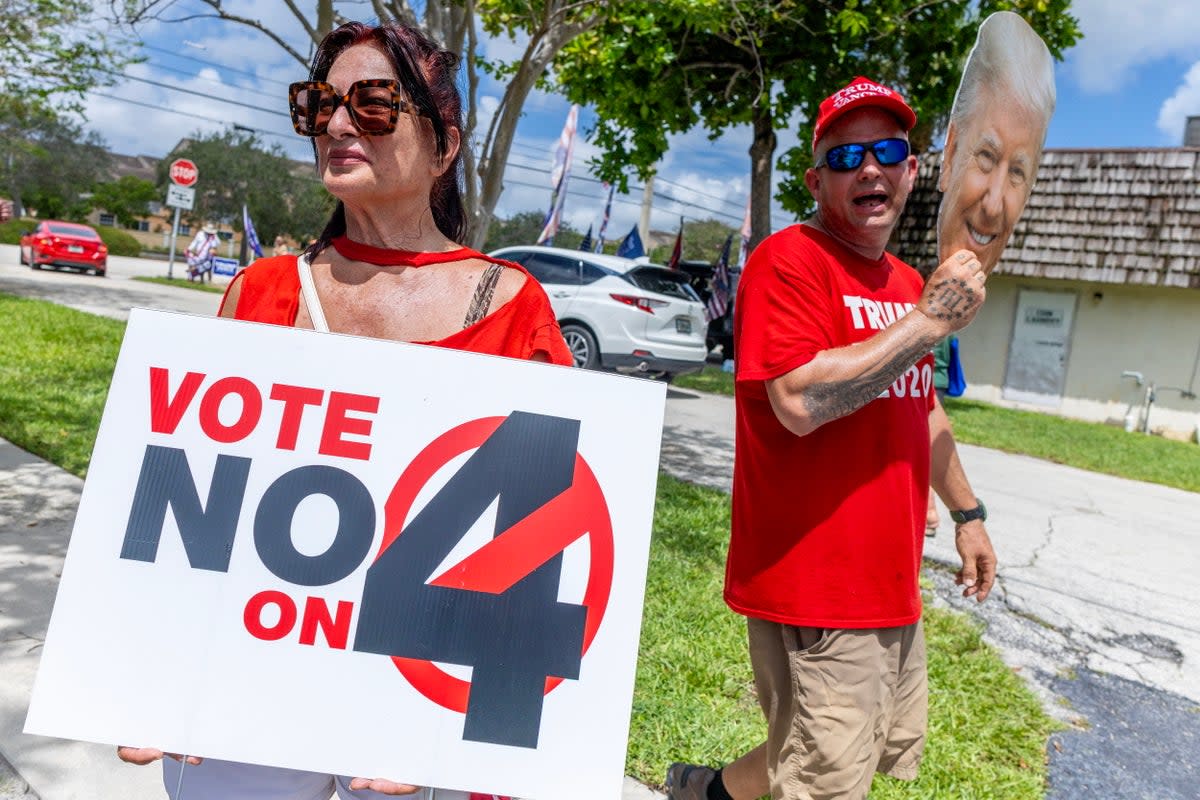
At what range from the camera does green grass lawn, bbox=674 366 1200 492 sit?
439 inches

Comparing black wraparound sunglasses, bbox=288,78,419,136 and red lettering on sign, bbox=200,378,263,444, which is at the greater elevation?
black wraparound sunglasses, bbox=288,78,419,136

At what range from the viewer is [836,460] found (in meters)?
2.06

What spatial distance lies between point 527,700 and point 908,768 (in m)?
1.36

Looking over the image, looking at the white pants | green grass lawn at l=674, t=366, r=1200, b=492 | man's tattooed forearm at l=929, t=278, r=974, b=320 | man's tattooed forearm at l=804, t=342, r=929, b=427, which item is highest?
man's tattooed forearm at l=929, t=278, r=974, b=320

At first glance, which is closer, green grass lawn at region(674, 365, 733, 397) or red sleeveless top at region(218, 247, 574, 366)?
red sleeveless top at region(218, 247, 574, 366)

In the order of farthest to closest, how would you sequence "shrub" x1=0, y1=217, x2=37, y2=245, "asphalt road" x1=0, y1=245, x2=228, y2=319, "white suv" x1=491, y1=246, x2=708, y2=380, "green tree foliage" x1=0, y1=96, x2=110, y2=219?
"green tree foliage" x1=0, y1=96, x2=110, y2=219 < "shrub" x1=0, y1=217, x2=37, y2=245 < "asphalt road" x1=0, y1=245, x2=228, y2=319 < "white suv" x1=491, y1=246, x2=708, y2=380

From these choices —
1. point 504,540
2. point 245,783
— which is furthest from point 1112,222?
point 245,783

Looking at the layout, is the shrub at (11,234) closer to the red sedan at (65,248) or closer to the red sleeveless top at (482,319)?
the red sedan at (65,248)

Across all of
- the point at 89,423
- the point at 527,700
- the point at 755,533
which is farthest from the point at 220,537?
the point at 89,423

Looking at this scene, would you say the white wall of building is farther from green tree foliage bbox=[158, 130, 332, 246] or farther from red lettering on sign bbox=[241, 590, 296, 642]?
green tree foliage bbox=[158, 130, 332, 246]

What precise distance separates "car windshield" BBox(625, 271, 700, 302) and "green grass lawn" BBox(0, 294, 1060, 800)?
5642mm

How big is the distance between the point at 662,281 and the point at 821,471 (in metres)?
10.1

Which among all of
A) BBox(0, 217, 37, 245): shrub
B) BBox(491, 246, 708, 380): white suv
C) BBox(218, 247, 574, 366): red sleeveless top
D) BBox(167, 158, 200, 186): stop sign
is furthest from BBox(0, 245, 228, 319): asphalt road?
BBox(0, 217, 37, 245): shrub

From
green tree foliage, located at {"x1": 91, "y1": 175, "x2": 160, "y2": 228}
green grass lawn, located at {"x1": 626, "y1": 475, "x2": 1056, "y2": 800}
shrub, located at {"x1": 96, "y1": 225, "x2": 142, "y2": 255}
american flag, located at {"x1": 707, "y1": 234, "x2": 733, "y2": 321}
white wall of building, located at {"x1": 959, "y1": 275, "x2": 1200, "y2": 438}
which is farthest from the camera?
green tree foliage, located at {"x1": 91, "y1": 175, "x2": 160, "y2": 228}
